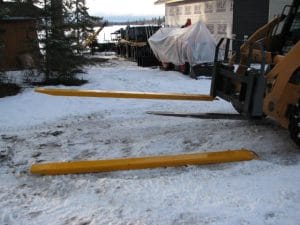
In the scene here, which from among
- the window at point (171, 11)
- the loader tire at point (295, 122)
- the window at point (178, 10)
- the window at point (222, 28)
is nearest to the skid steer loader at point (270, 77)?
the loader tire at point (295, 122)

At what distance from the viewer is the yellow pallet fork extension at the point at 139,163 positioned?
18.8ft

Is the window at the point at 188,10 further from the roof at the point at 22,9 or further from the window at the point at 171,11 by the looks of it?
the roof at the point at 22,9

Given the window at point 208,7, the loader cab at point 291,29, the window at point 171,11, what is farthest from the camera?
the window at point 171,11

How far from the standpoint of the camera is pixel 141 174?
224 inches

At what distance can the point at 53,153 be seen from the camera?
22.0 ft

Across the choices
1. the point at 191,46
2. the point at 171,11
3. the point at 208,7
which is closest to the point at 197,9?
the point at 208,7

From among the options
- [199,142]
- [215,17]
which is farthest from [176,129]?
[215,17]

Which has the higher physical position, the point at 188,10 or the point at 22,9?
the point at 22,9

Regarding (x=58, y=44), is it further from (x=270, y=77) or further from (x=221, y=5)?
(x=221, y=5)

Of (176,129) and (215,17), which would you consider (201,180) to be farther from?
(215,17)

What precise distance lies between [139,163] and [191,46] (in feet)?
37.6

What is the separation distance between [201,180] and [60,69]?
29.0 ft

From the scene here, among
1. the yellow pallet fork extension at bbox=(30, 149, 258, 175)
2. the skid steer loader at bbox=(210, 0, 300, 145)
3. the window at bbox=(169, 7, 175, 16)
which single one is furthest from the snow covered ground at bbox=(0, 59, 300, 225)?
the window at bbox=(169, 7, 175, 16)

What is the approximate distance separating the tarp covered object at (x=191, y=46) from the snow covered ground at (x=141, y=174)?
707 centimetres
